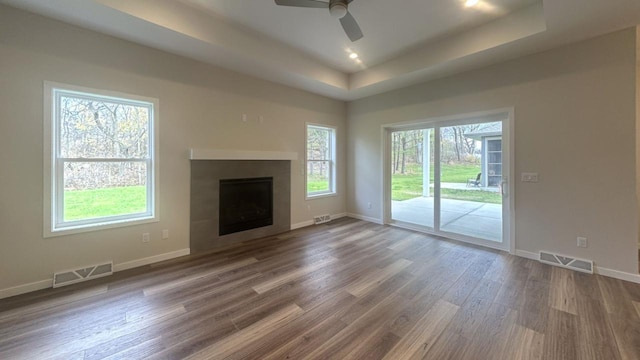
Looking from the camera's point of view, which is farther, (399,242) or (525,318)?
(399,242)

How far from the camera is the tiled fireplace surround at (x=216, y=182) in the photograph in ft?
12.6

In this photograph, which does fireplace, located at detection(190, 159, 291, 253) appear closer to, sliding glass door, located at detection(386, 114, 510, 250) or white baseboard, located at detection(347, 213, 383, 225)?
white baseboard, located at detection(347, 213, 383, 225)

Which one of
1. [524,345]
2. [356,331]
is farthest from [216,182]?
[524,345]

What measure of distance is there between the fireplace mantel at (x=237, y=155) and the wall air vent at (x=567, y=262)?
4.22m

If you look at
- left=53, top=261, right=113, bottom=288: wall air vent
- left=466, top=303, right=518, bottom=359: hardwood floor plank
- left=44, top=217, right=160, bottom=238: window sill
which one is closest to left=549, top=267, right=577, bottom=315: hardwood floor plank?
left=466, top=303, right=518, bottom=359: hardwood floor plank

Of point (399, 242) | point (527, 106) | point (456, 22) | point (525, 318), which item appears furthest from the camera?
point (399, 242)

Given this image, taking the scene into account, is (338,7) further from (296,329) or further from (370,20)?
(296,329)

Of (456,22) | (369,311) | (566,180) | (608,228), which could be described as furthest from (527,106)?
(369,311)

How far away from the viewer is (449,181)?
4539 mm

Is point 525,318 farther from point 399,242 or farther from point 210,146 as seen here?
point 210,146

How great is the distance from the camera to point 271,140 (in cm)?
478

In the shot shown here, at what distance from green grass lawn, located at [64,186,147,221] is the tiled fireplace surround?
2.24ft

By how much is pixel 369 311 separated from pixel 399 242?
216 centimetres

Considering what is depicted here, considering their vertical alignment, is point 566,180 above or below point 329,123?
below
